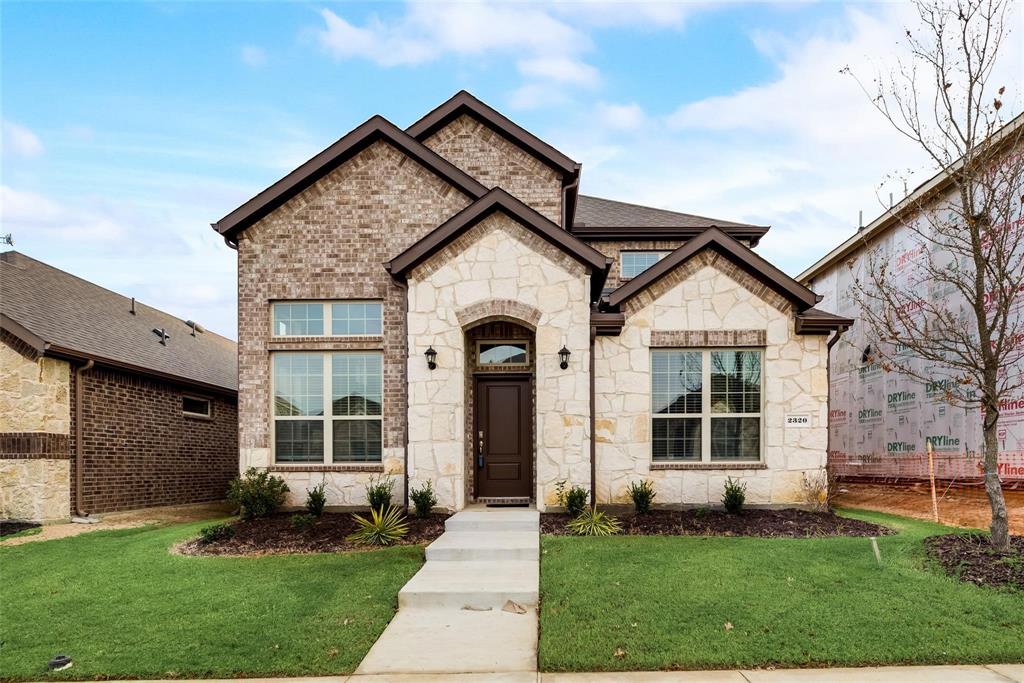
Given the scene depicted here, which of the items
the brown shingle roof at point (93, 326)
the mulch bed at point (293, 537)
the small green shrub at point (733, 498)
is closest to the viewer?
the mulch bed at point (293, 537)

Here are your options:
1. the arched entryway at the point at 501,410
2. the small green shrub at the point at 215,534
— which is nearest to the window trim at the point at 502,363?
the arched entryway at the point at 501,410

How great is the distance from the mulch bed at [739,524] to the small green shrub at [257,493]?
14.5ft

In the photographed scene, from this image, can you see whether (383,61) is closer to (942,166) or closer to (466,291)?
(466,291)

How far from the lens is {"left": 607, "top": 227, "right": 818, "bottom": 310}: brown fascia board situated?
11.5 m

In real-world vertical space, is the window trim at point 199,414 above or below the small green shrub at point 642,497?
above

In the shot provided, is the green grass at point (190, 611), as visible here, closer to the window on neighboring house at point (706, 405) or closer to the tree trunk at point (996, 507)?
the window on neighboring house at point (706, 405)

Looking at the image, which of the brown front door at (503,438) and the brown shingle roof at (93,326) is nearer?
the brown front door at (503,438)

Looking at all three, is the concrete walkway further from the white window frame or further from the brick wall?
the brick wall

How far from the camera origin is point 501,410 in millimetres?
12211

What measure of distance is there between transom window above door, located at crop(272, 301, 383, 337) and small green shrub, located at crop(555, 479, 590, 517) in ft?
13.7

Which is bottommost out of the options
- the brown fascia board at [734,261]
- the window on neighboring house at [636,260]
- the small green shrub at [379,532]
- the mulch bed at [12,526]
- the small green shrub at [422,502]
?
the mulch bed at [12,526]

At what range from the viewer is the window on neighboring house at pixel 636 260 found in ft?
50.2

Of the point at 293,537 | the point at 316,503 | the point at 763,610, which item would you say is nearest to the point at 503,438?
the point at 316,503

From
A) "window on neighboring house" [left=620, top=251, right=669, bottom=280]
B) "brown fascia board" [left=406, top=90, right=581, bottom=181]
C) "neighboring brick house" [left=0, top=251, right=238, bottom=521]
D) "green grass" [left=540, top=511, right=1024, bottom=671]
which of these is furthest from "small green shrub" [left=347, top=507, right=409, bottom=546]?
Result: "window on neighboring house" [left=620, top=251, right=669, bottom=280]
